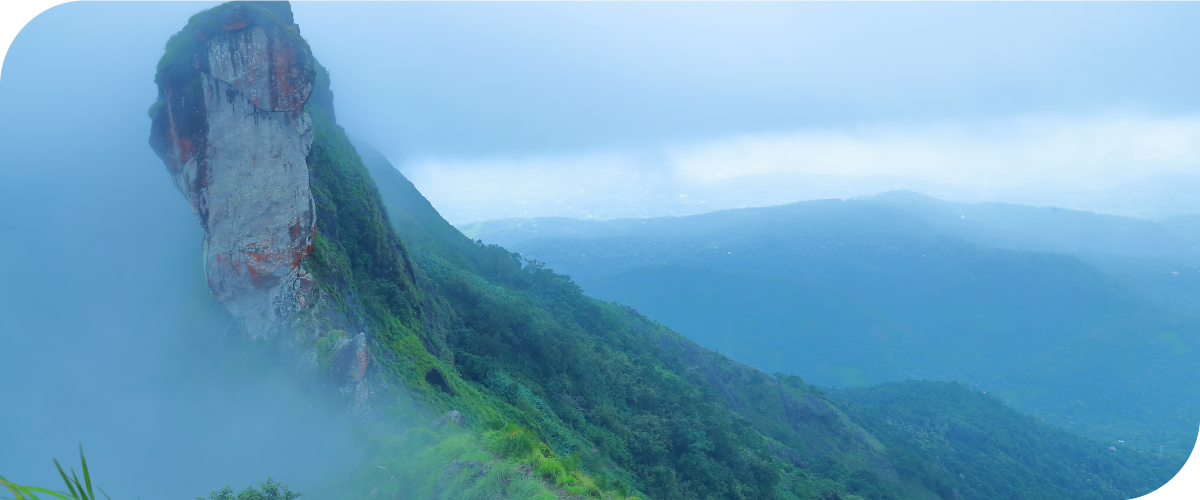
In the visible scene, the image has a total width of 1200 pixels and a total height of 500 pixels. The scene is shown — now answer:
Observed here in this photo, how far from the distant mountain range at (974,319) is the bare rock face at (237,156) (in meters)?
115

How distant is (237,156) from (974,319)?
17400cm

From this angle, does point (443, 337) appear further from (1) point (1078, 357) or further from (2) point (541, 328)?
(1) point (1078, 357)

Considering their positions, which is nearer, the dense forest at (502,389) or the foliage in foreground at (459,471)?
the foliage in foreground at (459,471)

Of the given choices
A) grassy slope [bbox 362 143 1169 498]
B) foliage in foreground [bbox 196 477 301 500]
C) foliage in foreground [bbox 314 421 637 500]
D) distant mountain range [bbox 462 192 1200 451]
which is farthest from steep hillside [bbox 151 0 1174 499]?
distant mountain range [bbox 462 192 1200 451]

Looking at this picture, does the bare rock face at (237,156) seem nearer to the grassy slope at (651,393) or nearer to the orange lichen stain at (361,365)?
the orange lichen stain at (361,365)

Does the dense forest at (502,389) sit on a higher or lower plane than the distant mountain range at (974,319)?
higher

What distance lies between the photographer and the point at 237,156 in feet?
59.5

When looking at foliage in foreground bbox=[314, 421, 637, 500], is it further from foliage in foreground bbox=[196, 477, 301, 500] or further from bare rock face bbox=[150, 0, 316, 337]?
bare rock face bbox=[150, 0, 316, 337]

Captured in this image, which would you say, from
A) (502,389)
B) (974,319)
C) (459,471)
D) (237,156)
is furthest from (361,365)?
(974,319)

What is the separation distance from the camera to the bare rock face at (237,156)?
17.6 m

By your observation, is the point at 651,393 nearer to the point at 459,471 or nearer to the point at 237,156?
the point at 459,471

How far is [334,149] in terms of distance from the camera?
94.0ft

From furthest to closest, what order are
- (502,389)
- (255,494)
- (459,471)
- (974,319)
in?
(974,319) → (502,389) → (459,471) → (255,494)

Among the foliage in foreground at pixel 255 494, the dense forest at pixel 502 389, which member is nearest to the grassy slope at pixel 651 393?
the dense forest at pixel 502 389
